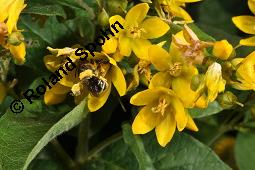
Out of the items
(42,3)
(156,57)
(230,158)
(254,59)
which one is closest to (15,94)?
(42,3)

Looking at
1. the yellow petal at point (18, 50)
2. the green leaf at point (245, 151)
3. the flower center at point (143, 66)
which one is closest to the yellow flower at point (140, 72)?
the flower center at point (143, 66)

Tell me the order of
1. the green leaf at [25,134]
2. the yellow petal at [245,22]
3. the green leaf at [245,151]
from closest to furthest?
the green leaf at [25,134] → the yellow petal at [245,22] → the green leaf at [245,151]

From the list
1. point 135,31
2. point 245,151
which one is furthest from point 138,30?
point 245,151

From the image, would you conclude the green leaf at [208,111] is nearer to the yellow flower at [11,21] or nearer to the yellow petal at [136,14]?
the yellow petal at [136,14]

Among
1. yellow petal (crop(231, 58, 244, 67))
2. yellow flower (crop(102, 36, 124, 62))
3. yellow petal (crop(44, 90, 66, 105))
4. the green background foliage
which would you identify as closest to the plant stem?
the green background foliage

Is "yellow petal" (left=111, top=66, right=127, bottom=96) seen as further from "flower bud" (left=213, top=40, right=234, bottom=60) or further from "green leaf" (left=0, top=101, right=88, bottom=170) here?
"flower bud" (left=213, top=40, right=234, bottom=60)

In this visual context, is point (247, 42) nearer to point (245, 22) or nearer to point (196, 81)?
point (245, 22)
